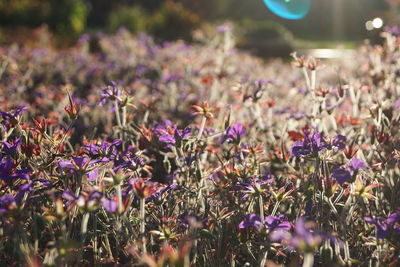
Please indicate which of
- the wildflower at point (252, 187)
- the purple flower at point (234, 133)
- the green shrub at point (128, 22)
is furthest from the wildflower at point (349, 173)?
the green shrub at point (128, 22)

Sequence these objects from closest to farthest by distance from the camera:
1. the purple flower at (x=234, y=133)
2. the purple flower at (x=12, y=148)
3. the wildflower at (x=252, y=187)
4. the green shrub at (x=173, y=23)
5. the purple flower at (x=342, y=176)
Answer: the purple flower at (x=342, y=176) → the wildflower at (x=252, y=187) → the purple flower at (x=12, y=148) → the purple flower at (x=234, y=133) → the green shrub at (x=173, y=23)

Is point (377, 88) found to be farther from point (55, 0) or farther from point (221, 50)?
point (55, 0)

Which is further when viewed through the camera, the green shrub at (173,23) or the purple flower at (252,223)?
the green shrub at (173,23)

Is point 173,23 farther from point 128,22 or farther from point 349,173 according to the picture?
point 349,173

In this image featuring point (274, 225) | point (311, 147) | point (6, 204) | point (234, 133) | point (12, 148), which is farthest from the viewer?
point (234, 133)

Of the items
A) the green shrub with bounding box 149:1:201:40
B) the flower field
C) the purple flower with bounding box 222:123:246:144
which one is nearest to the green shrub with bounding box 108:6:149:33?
the green shrub with bounding box 149:1:201:40

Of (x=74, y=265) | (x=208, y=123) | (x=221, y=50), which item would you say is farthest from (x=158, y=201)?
(x=221, y=50)

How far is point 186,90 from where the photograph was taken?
4090 millimetres

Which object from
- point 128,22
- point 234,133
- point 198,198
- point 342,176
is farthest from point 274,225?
point 128,22

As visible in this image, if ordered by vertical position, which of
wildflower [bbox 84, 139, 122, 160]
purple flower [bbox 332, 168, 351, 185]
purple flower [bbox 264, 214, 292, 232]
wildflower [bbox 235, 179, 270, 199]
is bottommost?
purple flower [bbox 264, 214, 292, 232]

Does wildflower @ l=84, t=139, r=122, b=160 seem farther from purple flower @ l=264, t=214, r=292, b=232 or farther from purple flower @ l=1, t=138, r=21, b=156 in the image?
purple flower @ l=264, t=214, r=292, b=232

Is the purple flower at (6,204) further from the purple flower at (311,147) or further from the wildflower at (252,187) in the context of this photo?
the purple flower at (311,147)

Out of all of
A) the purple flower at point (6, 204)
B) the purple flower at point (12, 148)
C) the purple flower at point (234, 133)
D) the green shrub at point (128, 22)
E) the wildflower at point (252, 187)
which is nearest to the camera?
the purple flower at point (6, 204)

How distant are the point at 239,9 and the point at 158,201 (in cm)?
2423
